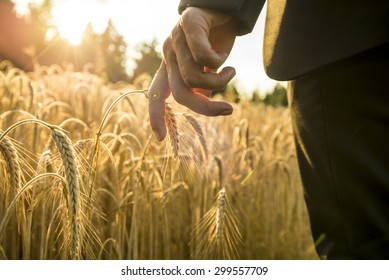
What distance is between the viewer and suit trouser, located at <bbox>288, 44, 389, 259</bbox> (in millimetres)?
964

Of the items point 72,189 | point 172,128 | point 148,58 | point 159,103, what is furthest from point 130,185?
point 148,58

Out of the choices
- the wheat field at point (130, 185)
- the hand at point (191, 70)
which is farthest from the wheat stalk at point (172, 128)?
the hand at point (191, 70)

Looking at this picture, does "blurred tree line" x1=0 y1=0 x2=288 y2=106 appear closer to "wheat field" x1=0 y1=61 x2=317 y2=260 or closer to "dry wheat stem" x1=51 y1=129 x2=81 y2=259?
"wheat field" x1=0 y1=61 x2=317 y2=260

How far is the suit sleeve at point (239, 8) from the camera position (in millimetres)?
964

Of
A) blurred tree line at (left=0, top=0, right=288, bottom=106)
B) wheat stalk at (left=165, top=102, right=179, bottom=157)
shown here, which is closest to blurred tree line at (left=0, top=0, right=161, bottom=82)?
blurred tree line at (left=0, top=0, right=288, bottom=106)

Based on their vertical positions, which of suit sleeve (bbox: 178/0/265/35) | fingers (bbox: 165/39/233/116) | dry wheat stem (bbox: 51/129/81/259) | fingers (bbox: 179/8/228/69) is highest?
suit sleeve (bbox: 178/0/265/35)

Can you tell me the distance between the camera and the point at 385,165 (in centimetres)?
101

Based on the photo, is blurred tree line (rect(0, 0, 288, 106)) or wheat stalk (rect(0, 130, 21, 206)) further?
blurred tree line (rect(0, 0, 288, 106))

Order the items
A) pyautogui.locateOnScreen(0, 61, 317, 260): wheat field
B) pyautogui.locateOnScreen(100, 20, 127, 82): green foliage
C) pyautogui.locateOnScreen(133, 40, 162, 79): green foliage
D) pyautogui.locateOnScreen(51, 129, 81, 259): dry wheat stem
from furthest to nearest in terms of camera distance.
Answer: pyautogui.locateOnScreen(133, 40, 162, 79): green foliage
pyautogui.locateOnScreen(100, 20, 127, 82): green foliage
pyautogui.locateOnScreen(0, 61, 317, 260): wheat field
pyautogui.locateOnScreen(51, 129, 81, 259): dry wheat stem

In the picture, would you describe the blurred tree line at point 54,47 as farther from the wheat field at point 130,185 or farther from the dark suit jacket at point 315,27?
the dark suit jacket at point 315,27

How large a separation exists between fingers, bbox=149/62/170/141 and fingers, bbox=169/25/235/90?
94mm

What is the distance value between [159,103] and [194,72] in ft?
0.46

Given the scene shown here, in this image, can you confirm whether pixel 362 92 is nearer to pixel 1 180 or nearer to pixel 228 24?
pixel 228 24
